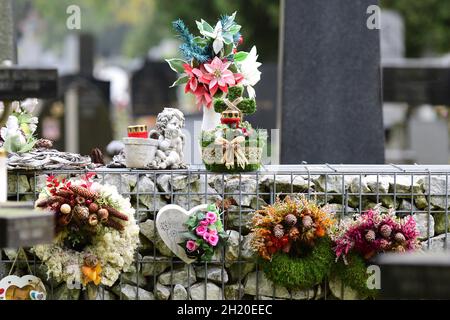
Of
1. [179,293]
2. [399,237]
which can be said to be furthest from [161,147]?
[399,237]

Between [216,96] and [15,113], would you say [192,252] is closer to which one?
[216,96]

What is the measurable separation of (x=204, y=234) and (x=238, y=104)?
2.89ft

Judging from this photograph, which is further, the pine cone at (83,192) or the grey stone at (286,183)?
the grey stone at (286,183)

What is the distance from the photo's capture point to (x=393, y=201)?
287 inches

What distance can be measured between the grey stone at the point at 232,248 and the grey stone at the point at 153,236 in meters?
0.34

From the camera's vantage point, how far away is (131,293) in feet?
23.5

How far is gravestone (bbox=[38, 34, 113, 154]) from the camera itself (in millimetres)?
20203

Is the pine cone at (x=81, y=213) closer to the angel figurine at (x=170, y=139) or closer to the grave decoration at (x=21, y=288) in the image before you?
the grave decoration at (x=21, y=288)

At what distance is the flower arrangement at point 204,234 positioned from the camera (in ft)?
22.8

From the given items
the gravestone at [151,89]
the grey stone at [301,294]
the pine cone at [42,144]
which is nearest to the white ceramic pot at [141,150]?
the pine cone at [42,144]

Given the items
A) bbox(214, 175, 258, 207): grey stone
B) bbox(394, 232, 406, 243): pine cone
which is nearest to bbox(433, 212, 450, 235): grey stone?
bbox(394, 232, 406, 243): pine cone

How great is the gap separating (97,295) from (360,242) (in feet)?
5.25

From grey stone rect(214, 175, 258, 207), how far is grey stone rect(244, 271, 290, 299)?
45 centimetres

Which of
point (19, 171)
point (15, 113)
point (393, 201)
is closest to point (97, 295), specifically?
point (19, 171)
